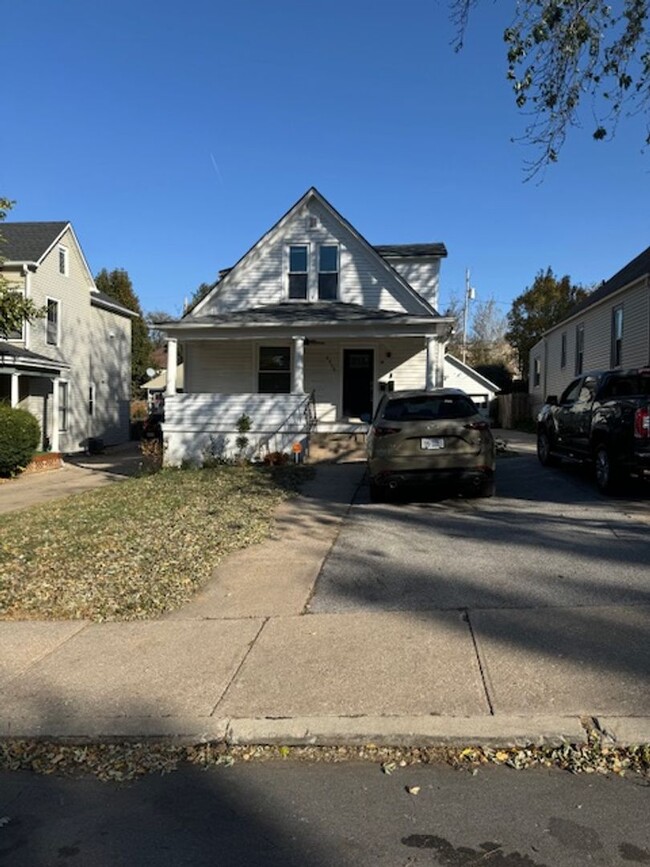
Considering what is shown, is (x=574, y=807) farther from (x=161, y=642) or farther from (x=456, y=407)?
(x=456, y=407)

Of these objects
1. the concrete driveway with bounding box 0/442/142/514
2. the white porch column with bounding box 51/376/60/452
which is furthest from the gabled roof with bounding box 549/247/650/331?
the white porch column with bounding box 51/376/60/452

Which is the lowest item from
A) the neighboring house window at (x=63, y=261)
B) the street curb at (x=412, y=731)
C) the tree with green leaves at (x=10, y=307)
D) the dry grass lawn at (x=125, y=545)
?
the street curb at (x=412, y=731)

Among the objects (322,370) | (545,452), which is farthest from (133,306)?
(545,452)

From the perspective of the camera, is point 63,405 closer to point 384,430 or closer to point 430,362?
point 430,362

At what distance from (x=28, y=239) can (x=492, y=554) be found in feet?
78.9

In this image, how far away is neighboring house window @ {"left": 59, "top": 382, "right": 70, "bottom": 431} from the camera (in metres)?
26.9

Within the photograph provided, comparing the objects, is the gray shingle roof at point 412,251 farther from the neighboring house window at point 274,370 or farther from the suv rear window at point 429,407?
the suv rear window at point 429,407

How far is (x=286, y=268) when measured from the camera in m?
19.8

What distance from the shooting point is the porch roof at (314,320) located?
17078mm


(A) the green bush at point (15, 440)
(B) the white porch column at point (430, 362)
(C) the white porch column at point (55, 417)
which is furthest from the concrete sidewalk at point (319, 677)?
(C) the white porch column at point (55, 417)

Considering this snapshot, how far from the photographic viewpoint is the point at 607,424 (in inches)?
394

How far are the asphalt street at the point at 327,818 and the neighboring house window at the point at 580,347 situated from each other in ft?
76.5

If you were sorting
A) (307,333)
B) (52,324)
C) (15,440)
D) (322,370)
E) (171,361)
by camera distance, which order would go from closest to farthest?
1. (307,333)
2. (171,361)
3. (15,440)
4. (322,370)
5. (52,324)

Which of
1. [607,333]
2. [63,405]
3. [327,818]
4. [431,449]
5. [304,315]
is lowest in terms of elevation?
[327,818]
